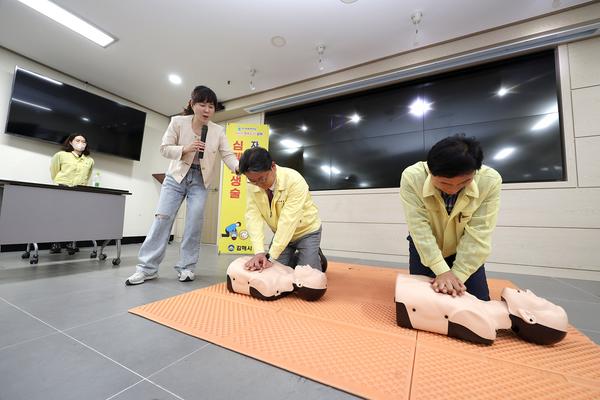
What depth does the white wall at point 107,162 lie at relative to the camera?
115 inches

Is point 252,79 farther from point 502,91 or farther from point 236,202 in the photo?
point 502,91

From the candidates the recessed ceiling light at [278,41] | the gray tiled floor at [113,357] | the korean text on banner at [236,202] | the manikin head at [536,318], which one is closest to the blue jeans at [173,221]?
the gray tiled floor at [113,357]

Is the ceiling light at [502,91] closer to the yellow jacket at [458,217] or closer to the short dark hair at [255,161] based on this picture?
the yellow jacket at [458,217]

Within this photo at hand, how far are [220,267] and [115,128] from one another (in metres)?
3.26

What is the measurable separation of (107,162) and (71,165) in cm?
103

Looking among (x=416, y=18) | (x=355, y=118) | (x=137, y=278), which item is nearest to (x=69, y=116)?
(x=137, y=278)

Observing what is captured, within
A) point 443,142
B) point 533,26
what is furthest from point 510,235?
point 443,142

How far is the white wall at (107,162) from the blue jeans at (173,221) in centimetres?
294

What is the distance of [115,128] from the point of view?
12.4ft

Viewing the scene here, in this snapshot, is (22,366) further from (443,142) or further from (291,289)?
(443,142)

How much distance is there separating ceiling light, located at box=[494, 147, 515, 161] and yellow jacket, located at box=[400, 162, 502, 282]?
2.00 metres

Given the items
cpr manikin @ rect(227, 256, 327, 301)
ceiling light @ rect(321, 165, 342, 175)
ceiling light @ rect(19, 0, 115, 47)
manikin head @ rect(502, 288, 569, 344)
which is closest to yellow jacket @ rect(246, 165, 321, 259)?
cpr manikin @ rect(227, 256, 327, 301)

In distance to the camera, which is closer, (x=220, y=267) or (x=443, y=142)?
(x=443, y=142)

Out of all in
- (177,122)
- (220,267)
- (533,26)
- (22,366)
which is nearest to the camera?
(22,366)
